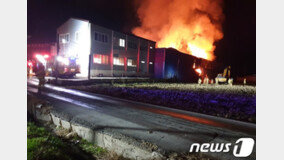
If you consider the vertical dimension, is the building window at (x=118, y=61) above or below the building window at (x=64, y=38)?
below

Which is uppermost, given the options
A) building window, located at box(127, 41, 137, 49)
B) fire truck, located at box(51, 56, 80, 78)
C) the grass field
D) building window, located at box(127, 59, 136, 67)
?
building window, located at box(127, 41, 137, 49)

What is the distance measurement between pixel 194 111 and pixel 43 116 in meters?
6.16

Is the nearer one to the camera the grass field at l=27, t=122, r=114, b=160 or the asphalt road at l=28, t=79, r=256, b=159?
the grass field at l=27, t=122, r=114, b=160

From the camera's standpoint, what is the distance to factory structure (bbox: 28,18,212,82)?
Answer: 80.0 ft

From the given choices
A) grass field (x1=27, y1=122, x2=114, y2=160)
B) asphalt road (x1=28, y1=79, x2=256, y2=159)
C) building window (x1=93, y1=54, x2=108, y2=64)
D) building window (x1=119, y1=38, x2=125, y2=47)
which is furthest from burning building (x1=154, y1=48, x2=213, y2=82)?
grass field (x1=27, y1=122, x2=114, y2=160)

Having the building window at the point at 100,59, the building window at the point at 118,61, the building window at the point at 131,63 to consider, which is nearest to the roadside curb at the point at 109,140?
the building window at the point at 100,59

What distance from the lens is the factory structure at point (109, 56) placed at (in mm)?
24375

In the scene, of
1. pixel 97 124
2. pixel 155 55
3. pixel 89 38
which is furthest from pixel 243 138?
pixel 155 55

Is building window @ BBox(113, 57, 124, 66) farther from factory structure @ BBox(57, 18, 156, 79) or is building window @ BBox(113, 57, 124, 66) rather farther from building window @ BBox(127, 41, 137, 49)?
building window @ BBox(127, 41, 137, 49)

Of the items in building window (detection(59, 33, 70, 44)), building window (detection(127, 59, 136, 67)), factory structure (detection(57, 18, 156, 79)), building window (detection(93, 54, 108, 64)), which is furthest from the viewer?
building window (detection(127, 59, 136, 67))

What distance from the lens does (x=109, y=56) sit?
27641mm

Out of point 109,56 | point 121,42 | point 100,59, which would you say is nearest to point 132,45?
point 121,42

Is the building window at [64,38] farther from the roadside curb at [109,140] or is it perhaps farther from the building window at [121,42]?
the roadside curb at [109,140]

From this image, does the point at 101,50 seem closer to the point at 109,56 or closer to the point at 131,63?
the point at 109,56
